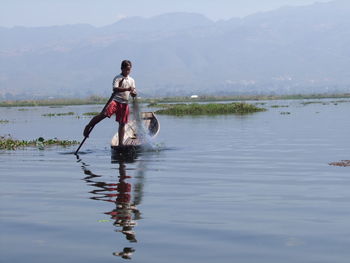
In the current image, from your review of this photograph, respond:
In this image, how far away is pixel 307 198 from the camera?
11312 mm

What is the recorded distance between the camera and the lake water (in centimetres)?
783

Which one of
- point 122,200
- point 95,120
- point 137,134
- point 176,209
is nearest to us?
point 176,209

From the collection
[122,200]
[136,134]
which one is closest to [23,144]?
[136,134]

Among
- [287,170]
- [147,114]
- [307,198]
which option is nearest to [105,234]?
[307,198]

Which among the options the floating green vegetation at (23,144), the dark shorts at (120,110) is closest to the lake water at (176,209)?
the dark shorts at (120,110)

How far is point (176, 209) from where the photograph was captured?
34.0 feet

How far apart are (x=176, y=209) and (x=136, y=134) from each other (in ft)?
36.9

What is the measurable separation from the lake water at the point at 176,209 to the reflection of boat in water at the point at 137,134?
0.62 metres

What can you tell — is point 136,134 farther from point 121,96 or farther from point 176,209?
point 176,209

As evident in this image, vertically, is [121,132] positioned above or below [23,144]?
above

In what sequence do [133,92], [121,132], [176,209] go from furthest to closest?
[121,132] → [133,92] → [176,209]

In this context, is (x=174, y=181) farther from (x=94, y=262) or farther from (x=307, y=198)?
(x=94, y=262)

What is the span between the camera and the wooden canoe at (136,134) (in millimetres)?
19594

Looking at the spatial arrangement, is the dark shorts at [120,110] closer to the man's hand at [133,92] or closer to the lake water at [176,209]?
the man's hand at [133,92]
